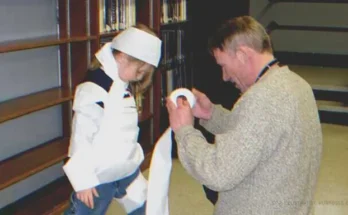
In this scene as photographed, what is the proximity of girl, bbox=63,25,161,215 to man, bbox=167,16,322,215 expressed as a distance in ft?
1.45

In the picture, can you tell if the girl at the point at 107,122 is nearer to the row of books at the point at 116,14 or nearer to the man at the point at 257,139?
the man at the point at 257,139

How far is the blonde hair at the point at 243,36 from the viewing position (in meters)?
1.69

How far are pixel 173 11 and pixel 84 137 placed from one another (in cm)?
235

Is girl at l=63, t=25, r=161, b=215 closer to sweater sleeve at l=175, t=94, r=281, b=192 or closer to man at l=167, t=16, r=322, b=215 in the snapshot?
man at l=167, t=16, r=322, b=215

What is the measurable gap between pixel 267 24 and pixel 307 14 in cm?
49

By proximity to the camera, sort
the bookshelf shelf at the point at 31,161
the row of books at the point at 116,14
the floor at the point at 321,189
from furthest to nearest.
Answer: the row of books at the point at 116,14 → the floor at the point at 321,189 → the bookshelf shelf at the point at 31,161

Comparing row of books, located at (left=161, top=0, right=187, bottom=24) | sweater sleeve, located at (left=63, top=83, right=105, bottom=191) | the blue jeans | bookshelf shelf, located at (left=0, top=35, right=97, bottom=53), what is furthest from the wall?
sweater sleeve, located at (left=63, top=83, right=105, bottom=191)

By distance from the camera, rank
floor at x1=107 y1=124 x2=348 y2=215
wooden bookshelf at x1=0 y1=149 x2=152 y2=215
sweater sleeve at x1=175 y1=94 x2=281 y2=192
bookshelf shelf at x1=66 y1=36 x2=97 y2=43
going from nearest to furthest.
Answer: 1. sweater sleeve at x1=175 y1=94 x2=281 y2=192
2. wooden bookshelf at x1=0 y1=149 x2=152 y2=215
3. bookshelf shelf at x1=66 y1=36 x2=97 y2=43
4. floor at x1=107 y1=124 x2=348 y2=215

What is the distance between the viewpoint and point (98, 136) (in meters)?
2.15

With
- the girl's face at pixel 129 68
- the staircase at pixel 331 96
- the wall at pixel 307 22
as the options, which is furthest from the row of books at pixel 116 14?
the wall at pixel 307 22

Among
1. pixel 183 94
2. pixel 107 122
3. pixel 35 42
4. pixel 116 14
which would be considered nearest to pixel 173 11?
pixel 116 14

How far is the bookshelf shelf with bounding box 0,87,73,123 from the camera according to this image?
277 cm

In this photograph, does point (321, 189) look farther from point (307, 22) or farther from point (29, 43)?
point (307, 22)

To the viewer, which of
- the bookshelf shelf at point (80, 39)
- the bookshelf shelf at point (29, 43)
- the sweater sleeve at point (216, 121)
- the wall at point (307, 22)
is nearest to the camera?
the sweater sleeve at point (216, 121)
